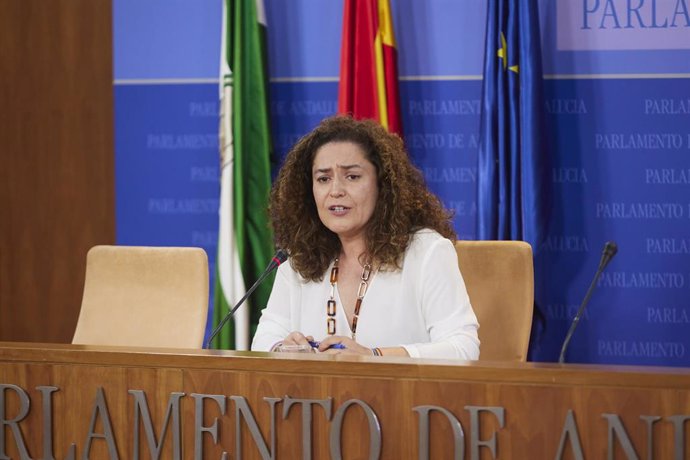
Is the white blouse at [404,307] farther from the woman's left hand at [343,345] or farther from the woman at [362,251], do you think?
the woman's left hand at [343,345]

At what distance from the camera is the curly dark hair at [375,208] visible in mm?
2537

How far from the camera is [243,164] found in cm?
412

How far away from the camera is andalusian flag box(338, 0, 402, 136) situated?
4.06m

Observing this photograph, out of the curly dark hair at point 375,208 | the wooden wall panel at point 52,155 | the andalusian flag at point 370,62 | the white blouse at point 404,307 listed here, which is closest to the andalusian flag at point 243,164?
the andalusian flag at point 370,62

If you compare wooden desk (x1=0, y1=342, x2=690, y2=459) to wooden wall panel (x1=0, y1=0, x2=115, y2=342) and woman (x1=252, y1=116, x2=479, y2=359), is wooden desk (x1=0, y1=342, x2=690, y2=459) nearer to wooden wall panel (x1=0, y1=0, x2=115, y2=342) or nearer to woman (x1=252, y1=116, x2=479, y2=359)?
woman (x1=252, y1=116, x2=479, y2=359)

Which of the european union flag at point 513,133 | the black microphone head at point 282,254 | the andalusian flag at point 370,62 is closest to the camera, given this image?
the black microphone head at point 282,254

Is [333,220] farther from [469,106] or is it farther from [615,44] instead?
[615,44]

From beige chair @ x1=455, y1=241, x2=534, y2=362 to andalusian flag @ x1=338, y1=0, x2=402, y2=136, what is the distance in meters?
1.35

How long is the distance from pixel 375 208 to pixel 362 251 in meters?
0.13

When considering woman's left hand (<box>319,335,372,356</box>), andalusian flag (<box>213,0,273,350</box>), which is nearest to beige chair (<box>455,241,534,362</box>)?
woman's left hand (<box>319,335,372,356</box>)

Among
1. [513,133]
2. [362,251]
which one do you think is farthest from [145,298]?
[513,133]

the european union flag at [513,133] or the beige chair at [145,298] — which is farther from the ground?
the european union flag at [513,133]

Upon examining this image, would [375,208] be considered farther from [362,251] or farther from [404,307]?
[404,307]

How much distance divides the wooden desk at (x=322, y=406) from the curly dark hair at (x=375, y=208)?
92 centimetres
